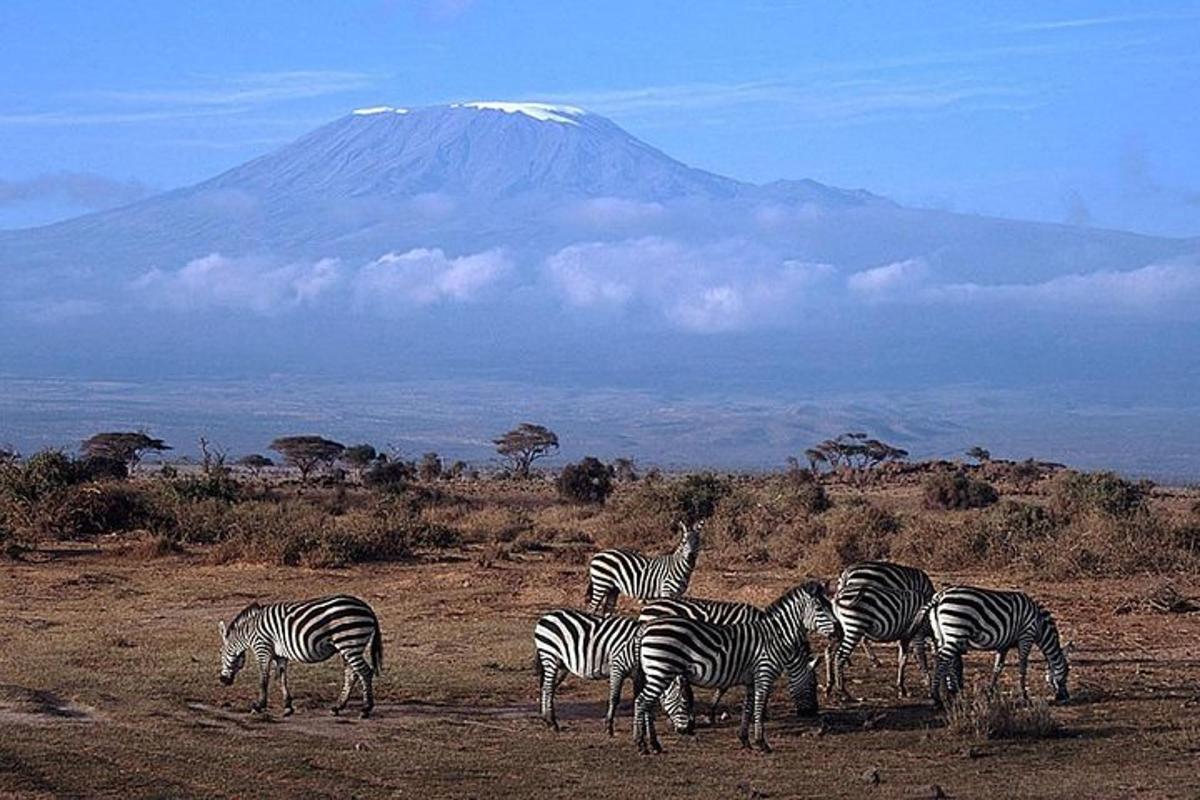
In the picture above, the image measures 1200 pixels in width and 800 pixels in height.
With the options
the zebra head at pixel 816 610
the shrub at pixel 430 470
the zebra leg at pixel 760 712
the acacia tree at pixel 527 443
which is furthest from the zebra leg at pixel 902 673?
the acacia tree at pixel 527 443

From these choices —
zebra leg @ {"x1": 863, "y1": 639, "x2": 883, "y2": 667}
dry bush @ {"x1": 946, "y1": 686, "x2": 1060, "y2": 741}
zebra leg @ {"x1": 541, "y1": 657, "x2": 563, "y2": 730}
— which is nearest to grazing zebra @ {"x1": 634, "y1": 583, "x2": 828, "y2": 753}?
zebra leg @ {"x1": 541, "y1": 657, "x2": 563, "y2": 730}

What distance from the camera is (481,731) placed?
50.8 feet

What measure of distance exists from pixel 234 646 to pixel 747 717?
16.4 ft

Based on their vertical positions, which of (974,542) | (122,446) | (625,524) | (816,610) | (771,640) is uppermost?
(122,446)

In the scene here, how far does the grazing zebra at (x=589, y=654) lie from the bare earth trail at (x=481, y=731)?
0.97 ft

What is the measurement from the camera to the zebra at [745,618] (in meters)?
15.6

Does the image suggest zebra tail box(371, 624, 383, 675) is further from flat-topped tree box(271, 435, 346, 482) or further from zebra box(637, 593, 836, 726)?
flat-topped tree box(271, 435, 346, 482)

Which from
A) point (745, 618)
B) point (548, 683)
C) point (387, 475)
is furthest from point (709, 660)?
point (387, 475)

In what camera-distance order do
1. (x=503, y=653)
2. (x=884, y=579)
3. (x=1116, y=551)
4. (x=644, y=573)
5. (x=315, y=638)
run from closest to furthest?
1. (x=315, y=638)
2. (x=884, y=579)
3. (x=503, y=653)
4. (x=644, y=573)
5. (x=1116, y=551)

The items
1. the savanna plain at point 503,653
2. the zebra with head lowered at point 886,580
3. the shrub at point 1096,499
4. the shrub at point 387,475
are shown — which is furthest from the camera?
the shrub at point 387,475

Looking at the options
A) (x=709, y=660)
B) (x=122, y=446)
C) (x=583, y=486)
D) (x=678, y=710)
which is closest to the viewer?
(x=709, y=660)

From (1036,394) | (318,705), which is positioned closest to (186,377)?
(1036,394)

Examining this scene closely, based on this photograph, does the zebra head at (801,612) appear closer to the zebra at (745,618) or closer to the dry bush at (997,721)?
the zebra at (745,618)

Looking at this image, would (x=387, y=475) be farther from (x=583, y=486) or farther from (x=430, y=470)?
(x=583, y=486)
